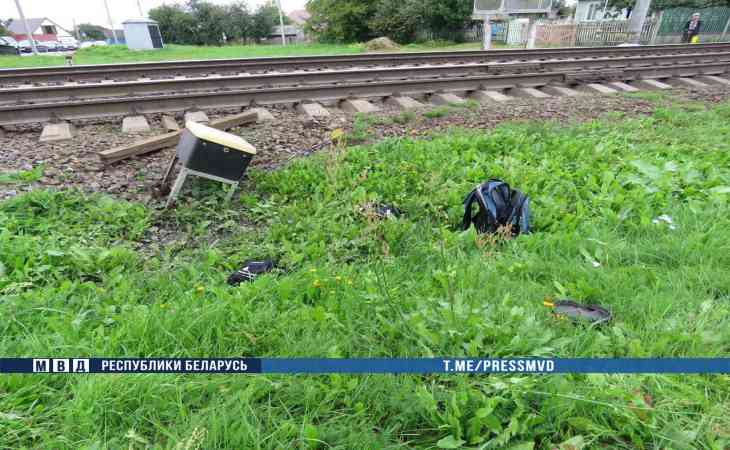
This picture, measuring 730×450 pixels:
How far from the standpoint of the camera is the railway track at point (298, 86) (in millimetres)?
6438

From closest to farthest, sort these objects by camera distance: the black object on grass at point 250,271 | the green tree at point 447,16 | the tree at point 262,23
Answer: the black object on grass at point 250,271 → the green tree at point 447,16 → the tree at point 262,23

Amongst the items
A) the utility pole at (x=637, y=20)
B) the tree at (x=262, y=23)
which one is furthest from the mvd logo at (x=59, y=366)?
the tree at (x=262, y=23)

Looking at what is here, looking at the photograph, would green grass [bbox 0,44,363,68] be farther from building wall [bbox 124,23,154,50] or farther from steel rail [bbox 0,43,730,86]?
steel rail [bbox 0,43,730,86]

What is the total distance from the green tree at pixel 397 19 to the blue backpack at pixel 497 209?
3257 centimetres

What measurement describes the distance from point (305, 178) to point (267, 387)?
2727mm

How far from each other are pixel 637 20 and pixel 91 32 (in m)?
100

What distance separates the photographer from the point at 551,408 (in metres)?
1.90

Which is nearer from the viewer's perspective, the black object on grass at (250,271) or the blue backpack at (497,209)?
the black object on grass at (250,271)

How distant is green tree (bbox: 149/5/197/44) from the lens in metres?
50.0

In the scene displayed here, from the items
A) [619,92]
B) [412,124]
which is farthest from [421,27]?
[412,124]

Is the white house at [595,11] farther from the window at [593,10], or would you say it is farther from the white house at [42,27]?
the white house at [42,27]

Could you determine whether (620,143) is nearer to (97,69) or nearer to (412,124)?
(412,124)

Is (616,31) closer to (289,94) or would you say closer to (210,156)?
(289,94)

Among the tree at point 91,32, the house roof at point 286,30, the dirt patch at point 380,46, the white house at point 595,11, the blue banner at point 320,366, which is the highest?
the white house at point 595,11
